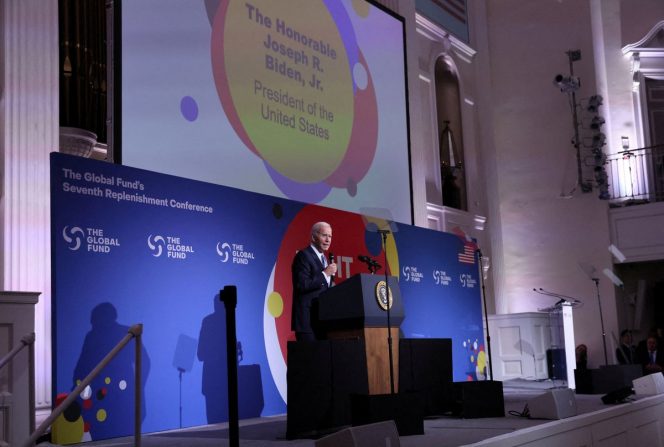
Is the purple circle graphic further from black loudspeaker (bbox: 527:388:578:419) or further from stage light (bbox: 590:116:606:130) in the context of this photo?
stage light (bbox: 590:116:606:130)

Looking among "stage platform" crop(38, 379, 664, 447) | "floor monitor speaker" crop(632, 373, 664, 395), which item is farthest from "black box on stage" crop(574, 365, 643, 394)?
"stage platform" crop(38, 379, 664, 447)

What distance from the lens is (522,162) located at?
13.8m

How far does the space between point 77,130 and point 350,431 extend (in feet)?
13.5

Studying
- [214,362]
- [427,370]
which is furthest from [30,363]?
[427,370]

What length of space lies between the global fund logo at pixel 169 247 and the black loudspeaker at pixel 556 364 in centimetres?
607

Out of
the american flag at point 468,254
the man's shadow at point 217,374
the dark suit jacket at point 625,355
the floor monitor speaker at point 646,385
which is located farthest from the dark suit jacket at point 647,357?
the man's shadow at point 217,374

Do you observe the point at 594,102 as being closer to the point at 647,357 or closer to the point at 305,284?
the point at 647,357

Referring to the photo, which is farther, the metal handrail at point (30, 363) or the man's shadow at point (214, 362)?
the man's shadow at point (214, 362)

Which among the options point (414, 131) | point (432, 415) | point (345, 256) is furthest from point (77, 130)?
point (414, 131)

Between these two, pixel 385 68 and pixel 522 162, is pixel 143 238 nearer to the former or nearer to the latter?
pixel 385 68

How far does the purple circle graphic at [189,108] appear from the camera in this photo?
22.0 ft

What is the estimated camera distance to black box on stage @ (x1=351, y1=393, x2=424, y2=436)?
444 cm

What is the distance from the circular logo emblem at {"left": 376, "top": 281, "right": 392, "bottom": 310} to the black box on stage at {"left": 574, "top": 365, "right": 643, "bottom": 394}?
2.56 meters

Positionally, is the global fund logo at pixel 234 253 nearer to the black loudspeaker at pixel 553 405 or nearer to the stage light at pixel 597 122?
the black loudspeaker at pixel 553 405
